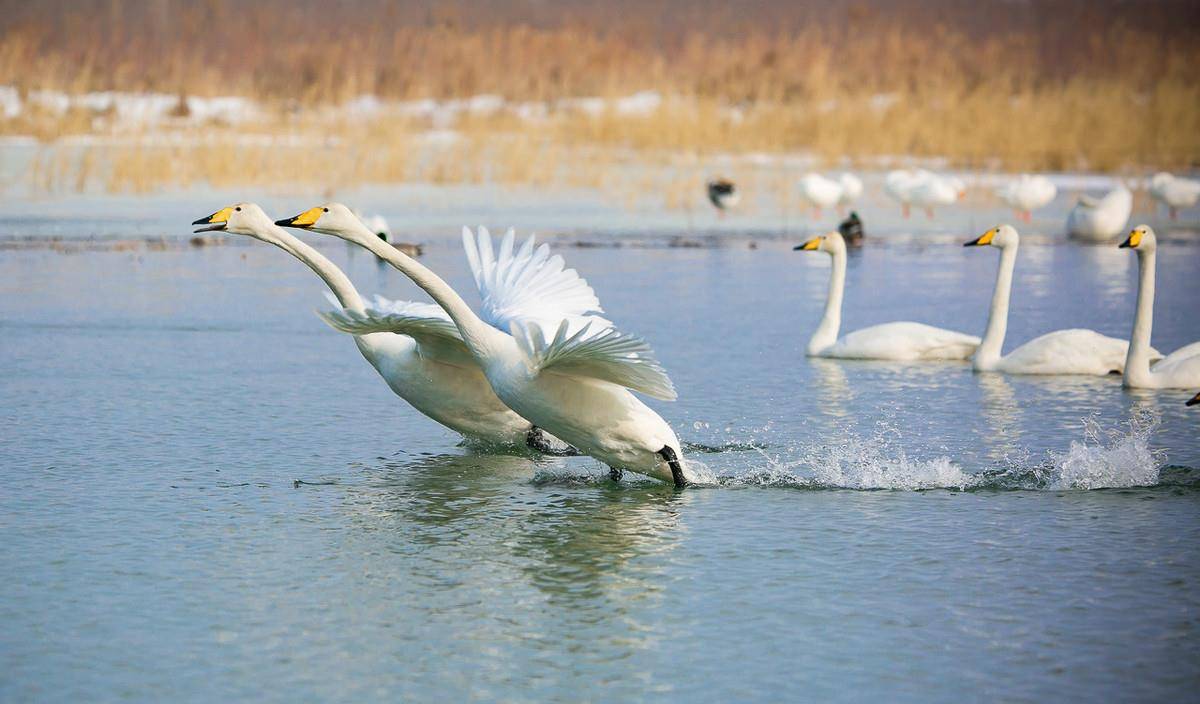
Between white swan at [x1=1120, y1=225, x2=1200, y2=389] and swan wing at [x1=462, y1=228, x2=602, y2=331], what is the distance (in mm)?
3367

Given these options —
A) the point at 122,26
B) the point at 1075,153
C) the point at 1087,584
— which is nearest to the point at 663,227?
the point at 1075,153

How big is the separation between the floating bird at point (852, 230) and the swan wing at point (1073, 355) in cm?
914

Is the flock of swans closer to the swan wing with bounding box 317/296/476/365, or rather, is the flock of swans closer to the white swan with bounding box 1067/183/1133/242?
the swan wing with bounding box 317/296/476/365

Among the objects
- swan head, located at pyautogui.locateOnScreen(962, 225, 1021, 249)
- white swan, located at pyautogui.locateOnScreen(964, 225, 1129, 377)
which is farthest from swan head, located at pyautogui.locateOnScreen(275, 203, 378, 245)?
swan head, located at pyautogui.locateOnScreen(962, 225, 1021, 249)

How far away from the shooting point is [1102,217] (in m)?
19.3

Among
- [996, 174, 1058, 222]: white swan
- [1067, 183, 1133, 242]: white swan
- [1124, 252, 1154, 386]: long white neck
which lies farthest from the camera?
[996, 174, 1058, 222]: white swan

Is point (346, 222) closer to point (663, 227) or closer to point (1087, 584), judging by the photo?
point (1087, 584)

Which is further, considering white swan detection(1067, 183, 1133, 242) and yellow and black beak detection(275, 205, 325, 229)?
white swan detection(1067, 183, 1133, 242)

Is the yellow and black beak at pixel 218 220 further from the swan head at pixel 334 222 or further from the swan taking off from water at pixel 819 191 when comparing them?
the swan taking off from water at pixel 819 191

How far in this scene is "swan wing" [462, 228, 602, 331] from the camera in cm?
820

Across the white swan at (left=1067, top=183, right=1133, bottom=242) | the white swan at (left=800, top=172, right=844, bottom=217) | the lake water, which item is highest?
the white swan at (left=800, top=172, right=844, bottom=217)

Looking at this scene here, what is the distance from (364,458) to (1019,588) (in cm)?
341

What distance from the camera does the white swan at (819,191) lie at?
21812mm

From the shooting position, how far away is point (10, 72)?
1076 inches
